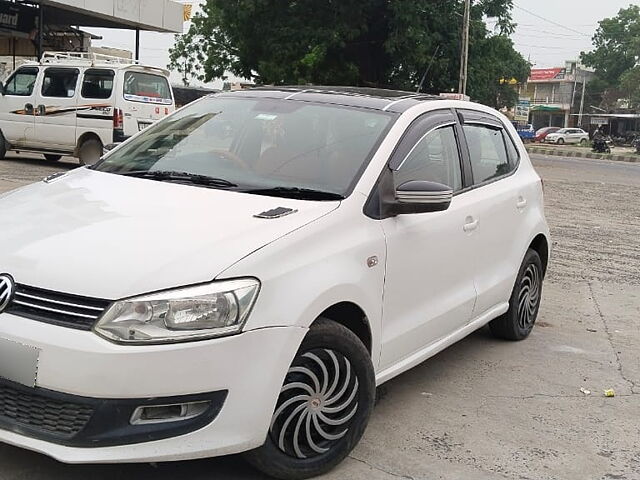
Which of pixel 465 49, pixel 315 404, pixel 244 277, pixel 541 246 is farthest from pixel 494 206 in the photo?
pixel 465 49

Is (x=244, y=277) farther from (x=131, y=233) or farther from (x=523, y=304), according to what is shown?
(x=523, y=304)

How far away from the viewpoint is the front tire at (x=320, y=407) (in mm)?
3059

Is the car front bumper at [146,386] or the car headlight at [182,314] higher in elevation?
the car headlight at [182,314]

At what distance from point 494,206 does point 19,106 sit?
11.9m

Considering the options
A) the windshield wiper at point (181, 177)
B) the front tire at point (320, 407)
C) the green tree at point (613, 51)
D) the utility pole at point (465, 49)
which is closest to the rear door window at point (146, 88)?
the windshield wiper at point (181, 177)

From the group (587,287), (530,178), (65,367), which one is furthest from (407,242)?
(587,287)

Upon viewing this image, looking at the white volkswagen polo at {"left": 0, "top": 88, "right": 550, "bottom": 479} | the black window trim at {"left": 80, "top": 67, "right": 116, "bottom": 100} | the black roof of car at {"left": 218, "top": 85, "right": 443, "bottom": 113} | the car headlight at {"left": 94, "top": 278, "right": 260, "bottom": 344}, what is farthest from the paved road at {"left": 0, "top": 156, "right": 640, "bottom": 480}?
the black window trim at {"left": 80, "top": 67, "right": 116, "bottom": 100}

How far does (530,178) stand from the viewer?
5559mm

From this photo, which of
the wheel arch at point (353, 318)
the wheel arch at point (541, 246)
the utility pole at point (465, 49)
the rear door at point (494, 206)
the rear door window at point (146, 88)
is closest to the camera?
the wheel arch at point (353, 318)

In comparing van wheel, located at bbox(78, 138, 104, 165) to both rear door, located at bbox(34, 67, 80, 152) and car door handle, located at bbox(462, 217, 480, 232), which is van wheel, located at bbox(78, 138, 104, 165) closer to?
rear door, located at bbox(34, 67, 80, 152)

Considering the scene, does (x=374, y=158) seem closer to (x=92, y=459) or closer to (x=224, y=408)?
(x=224, y=408)

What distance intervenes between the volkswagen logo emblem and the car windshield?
3.80 ft

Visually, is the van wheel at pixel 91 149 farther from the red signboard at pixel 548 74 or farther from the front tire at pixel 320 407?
the red signboard at pixel 548 74

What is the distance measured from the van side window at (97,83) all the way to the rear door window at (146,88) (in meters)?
0.28
